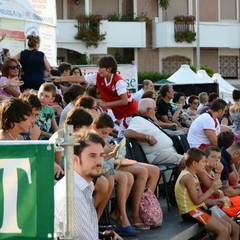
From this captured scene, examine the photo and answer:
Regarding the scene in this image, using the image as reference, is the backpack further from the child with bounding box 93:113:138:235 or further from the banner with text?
the banner with text

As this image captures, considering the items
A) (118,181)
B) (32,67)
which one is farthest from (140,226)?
(32,67)

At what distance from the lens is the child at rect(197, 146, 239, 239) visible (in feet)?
33.7

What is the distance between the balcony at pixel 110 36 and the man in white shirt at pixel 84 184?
133ft

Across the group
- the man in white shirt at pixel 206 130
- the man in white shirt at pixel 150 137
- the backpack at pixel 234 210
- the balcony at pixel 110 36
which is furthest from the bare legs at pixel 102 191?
the balcony at pixel 110 36

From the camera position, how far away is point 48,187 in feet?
15.1

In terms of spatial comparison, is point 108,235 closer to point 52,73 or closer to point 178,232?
point 178,232

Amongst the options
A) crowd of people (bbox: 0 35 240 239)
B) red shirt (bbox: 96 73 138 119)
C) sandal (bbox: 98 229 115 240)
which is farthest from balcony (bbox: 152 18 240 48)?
sandal (bbox: 98 229 115 240)

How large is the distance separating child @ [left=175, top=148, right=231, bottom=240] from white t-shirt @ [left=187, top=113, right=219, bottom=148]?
2.30 meters

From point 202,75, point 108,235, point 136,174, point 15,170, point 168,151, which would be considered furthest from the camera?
point 202,75

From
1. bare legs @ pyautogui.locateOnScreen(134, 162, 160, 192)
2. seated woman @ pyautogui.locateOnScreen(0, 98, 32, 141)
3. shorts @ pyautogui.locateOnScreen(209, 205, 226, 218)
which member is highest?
seated woman @ pyautogui.locateOnScreen(0, 98, 32, 141)

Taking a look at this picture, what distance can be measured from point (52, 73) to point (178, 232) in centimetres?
526

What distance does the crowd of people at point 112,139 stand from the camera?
19.6 ft

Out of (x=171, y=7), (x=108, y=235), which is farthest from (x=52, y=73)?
(x=171, y=7)

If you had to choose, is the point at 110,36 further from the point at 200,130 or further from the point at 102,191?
the point at 102,191
